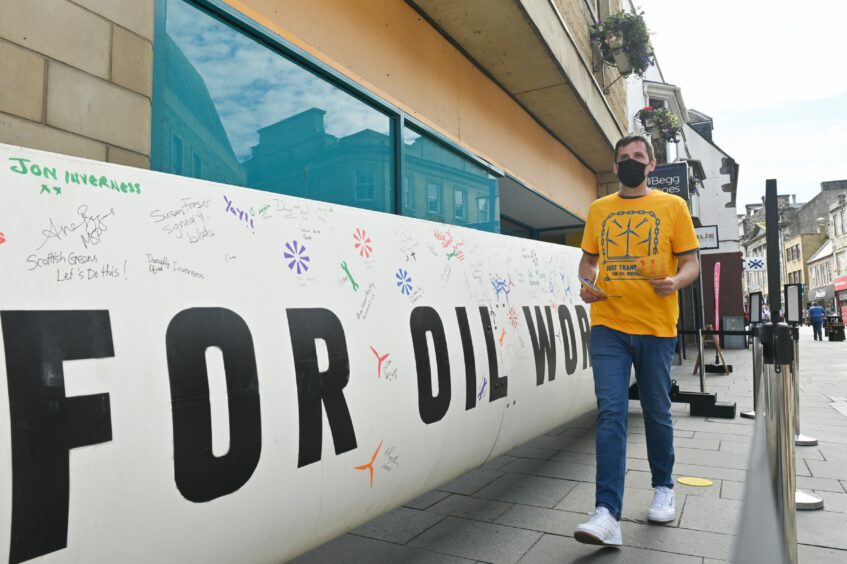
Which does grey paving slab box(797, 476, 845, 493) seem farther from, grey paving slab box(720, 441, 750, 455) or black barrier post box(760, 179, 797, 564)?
black barrier post box(760, 179, 797, 564)

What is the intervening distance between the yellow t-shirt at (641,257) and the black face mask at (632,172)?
9cm

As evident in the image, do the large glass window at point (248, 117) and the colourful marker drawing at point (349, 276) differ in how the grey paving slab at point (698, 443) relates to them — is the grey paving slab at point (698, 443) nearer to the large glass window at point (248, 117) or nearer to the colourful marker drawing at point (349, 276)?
the large glass window at point (248, 117)

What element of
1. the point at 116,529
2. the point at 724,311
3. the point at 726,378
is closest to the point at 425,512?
the point at 116,529

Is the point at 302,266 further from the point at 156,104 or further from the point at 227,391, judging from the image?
the point at 156,104

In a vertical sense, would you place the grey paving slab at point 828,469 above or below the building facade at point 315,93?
below

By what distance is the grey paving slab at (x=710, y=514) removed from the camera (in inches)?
121

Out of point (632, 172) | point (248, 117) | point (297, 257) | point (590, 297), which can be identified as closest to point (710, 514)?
point (590, 297)

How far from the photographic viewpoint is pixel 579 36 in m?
9.60

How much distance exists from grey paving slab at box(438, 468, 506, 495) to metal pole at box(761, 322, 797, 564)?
6.31ft

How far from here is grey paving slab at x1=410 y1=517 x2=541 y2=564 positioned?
2.77 m

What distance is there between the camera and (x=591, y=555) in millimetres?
2738

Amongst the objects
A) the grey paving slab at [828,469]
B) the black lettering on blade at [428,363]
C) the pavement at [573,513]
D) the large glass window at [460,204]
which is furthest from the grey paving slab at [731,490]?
the large glass window at [460,204]

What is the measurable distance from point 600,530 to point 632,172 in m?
→ 1.83
